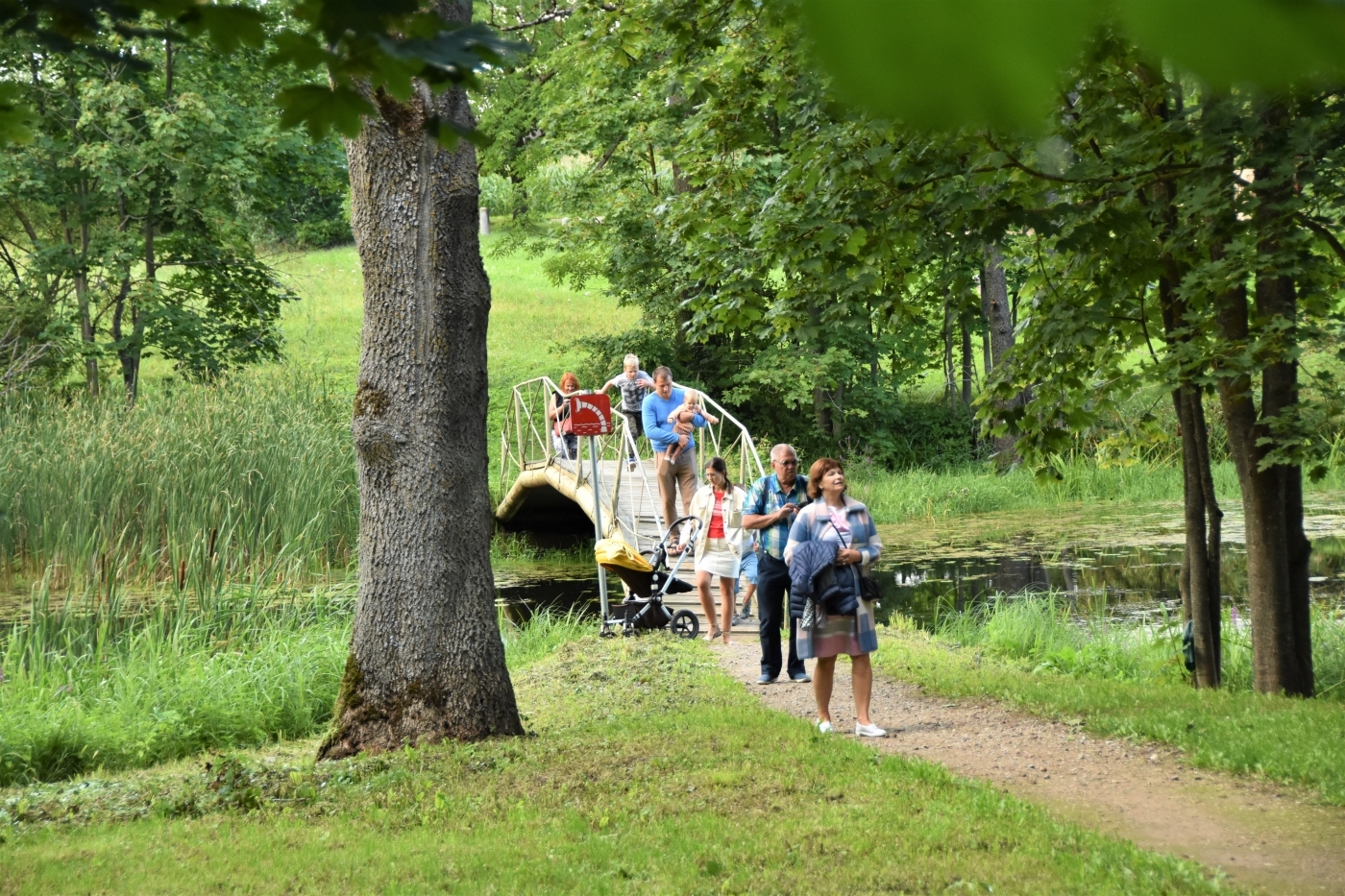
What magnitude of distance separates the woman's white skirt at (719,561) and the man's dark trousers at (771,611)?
149 cm

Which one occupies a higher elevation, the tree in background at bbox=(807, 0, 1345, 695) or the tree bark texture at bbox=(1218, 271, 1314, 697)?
the tree in background at bbox=(807, 0, 1345, 695)

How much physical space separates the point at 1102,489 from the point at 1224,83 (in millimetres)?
21167

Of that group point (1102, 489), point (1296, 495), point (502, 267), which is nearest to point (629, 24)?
point (1296, 495)

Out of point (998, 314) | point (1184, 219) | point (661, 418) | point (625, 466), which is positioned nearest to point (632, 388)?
point (661, 418)

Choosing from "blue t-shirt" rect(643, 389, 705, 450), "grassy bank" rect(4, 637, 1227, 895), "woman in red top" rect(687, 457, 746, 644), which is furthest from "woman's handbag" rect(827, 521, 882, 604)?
"blue t-shirt" rect(643, 389, 705, 450)

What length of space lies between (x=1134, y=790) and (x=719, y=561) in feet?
17.5

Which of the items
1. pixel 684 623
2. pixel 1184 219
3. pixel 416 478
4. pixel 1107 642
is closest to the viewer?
pixel 1184 219

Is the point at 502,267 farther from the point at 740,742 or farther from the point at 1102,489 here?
the point at 740,742

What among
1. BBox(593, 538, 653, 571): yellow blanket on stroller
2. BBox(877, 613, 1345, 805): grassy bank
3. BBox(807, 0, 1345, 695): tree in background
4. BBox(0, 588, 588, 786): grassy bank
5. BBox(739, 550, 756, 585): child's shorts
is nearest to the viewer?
BBox(807, 0, 1345, 695): tree in background

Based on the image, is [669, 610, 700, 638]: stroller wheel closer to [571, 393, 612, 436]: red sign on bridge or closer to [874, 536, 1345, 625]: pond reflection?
[571, 393, 612, 436]: red sign on bridge

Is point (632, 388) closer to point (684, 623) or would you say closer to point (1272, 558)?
point (684, 623)

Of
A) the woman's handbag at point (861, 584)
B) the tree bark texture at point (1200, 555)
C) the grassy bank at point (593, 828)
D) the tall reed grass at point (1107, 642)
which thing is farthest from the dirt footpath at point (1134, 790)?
the tall reed grass at point (1107, 642)

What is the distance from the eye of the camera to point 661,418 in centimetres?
1296

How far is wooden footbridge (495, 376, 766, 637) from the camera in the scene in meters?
13.8
